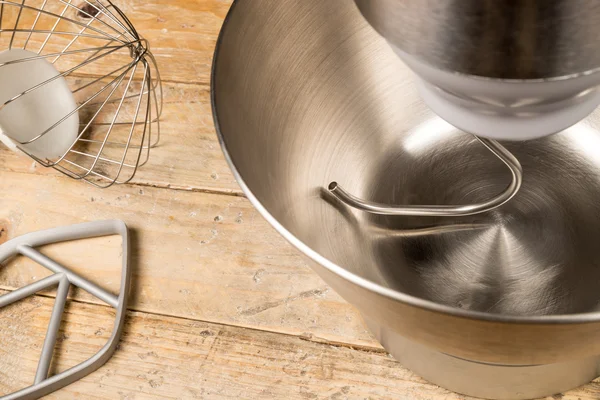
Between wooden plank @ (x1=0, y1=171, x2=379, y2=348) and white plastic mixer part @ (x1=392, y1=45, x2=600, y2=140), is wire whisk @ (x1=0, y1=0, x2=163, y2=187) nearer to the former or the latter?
wooden plank @ (x1=0, y1=171, x2=379, y2=348)

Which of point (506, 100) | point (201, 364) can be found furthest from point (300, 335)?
point (506, 100)

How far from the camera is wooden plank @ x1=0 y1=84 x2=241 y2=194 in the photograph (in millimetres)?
719

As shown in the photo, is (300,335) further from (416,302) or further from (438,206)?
(416,302)

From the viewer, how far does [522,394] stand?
21.7 inches

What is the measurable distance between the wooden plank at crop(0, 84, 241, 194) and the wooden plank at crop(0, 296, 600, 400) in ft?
0.48

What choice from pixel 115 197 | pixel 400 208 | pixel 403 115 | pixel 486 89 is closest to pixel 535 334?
pixel 486 89

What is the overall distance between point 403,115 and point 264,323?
0.75 feet

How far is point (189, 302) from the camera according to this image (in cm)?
64

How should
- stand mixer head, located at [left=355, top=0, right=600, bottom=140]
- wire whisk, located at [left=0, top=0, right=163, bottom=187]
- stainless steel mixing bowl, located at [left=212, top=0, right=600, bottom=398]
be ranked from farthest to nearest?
1. wire whisk, located at [left=0, top=0, right=163, bottom=187]
2. stainless steel mixing bowl, located at [left=212, top=0, right=600, bottom=398]
3. stand mixer head, located at [left=355, top=0, right=600, bottom=140]

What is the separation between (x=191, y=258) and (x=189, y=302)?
45mm

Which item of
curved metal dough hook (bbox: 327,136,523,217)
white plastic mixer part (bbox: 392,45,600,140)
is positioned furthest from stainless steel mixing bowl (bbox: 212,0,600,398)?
white plastic mixer part (bbox: 392,45,600,140)

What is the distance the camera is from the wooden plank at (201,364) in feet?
1.90

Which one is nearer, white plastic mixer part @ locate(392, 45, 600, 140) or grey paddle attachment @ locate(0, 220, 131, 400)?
white plastic mixer part @ locate(392, 45, 600, 140)

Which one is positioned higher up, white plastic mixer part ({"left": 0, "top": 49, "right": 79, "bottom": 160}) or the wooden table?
white plastic mixer part ({"left": 0, "top": 49, "right": 79, "bottom": 160})
